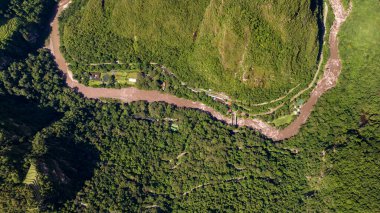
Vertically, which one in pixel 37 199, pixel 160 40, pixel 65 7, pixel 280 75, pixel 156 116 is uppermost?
pixel 65 7

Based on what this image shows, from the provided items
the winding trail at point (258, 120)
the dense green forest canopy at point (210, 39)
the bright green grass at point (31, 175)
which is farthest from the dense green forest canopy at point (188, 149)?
the dense green forest canopy at point (210, 39)

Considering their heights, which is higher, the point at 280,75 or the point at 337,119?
the point at 280,75

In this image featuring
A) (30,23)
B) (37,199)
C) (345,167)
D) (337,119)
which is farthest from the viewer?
(30,23)

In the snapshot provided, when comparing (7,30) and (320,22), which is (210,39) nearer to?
(320,22)

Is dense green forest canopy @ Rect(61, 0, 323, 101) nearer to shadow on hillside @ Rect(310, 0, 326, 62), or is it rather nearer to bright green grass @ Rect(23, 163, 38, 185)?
shadow on hillside @ Rect(310, 0, 326, 62)

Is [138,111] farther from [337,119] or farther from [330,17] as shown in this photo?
[330,17]

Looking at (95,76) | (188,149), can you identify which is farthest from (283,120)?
(95,76)

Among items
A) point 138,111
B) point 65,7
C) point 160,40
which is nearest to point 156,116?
point 138,111

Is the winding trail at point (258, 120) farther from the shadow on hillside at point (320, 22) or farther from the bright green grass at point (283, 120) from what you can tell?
the shadow on hillside at point (320, 22)
